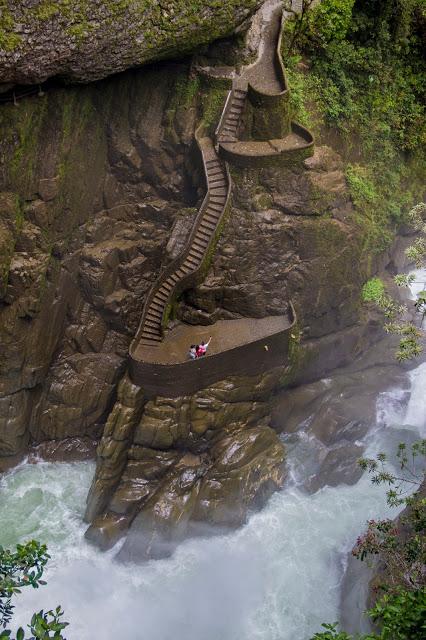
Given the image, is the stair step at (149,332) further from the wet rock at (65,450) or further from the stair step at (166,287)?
the wet rock at (65,450)

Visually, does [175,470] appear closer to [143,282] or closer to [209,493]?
[209,493]

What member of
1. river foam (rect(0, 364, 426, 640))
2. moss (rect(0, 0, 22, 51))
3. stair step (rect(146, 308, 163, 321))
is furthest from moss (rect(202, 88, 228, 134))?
river foam (rect(0, 364, 426, 640))

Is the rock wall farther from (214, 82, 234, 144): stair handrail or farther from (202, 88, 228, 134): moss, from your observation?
(214, 82, 234, 144): stair handrail

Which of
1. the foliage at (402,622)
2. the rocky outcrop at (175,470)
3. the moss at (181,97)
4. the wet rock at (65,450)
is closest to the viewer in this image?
the foliage at (402,622)

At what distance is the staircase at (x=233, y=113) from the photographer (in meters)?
23.2

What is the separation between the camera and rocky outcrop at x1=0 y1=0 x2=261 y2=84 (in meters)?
17.9

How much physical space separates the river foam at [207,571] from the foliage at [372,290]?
21.4ft

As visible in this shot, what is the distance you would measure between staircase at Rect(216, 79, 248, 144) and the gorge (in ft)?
0.24

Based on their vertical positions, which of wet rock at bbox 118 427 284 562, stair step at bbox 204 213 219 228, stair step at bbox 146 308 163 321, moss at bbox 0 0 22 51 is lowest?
wet rock at bbox 118 427 284 562

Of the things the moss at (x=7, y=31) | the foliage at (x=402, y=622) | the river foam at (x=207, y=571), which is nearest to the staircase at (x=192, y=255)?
the river foam at (x=207, y=571)

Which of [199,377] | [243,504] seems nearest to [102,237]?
[199,377]

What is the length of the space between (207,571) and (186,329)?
8520 mm

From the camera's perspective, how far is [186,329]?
23609 millimetres

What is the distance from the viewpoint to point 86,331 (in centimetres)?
2470
